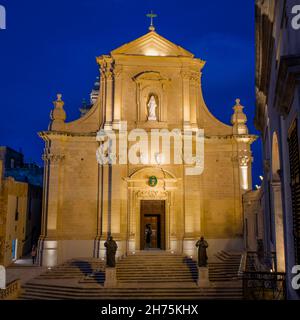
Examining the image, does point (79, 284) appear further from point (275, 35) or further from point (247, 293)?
point (275, 35)

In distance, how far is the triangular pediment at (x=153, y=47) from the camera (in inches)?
974

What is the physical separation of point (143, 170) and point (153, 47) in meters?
8.20

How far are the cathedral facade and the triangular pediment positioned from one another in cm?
6

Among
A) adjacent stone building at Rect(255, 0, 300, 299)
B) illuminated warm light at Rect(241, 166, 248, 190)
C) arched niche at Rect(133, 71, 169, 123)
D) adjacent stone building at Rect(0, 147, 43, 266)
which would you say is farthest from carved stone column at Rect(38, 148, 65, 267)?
adjacent stone building at Rect(255, 0, 300, 299)

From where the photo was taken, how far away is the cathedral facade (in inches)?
905

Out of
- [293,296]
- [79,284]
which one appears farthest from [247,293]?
[79,284]

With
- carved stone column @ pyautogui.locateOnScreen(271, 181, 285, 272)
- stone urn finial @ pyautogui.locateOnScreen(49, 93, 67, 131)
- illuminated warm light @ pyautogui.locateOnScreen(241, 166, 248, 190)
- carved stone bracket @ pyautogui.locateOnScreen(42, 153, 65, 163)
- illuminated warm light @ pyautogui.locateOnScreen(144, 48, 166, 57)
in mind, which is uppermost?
illuminated warm light @ pyautogui.locateOnScreen(144, 48, 166, 57)

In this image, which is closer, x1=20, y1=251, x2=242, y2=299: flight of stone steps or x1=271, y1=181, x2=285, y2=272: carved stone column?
x1=271, y1=181, x2=285, y2=272: carved stone column

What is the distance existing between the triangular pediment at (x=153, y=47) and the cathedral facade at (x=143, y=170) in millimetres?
63

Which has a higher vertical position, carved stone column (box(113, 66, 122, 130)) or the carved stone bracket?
carved stone column (box(113, 66, 122, 130))

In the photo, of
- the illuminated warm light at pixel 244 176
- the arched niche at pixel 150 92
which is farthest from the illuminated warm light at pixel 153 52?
the illuminated warm light at pixel 244 176

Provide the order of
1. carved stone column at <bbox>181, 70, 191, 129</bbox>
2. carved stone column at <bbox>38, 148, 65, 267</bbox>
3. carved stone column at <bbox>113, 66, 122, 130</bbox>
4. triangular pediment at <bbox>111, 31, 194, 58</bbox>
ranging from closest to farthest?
carved stone column at <bbox>38, 148, 65, 267</bbox> < carved stone column at <bbox>113, 66, 122, 130</bbox> < carved stone column at <bbox>181, 70, 191, 129</bbox> < triangular pediment at <bbox>111, 31, 194, 58</bbox>

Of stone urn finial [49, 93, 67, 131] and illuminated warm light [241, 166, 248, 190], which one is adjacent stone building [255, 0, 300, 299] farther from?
stone urn finial [49, 93, 67, 131]

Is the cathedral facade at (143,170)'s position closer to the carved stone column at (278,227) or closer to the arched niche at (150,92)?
the arched niche at (150,92)
